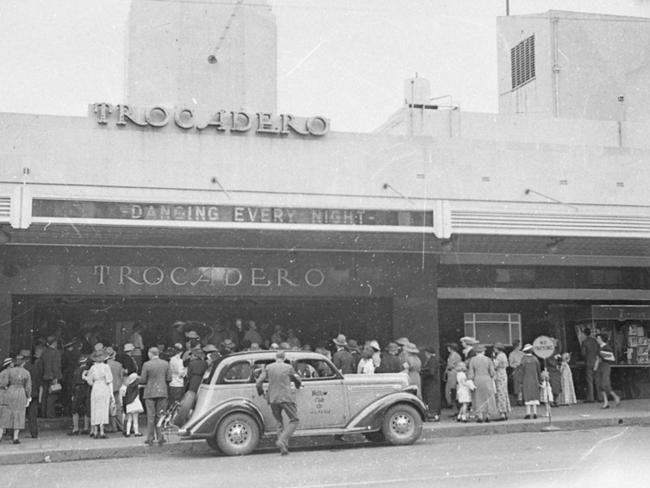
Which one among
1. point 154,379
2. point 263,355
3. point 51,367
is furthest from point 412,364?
point 51,367

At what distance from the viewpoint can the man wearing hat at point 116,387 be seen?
17.0 meters

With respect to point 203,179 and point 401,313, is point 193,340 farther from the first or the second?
point 401,313

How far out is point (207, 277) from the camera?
19.9 m

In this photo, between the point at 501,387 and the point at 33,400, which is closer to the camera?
the point at 33,400

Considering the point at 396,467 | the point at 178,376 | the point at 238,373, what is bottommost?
the point at 396,467

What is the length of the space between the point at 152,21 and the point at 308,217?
42.9 feet

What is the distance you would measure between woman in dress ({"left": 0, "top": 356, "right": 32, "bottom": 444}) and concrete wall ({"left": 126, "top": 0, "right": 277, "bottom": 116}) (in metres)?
12.9

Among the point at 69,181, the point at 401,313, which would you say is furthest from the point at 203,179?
the point at 401,313

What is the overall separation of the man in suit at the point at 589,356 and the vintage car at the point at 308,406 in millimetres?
7665

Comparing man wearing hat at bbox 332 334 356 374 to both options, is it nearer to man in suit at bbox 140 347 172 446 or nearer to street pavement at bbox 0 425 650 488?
street pavement at bbox 0 425 650 488

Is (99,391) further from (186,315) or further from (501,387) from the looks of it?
(501,387)

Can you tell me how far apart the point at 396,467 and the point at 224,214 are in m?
6.69

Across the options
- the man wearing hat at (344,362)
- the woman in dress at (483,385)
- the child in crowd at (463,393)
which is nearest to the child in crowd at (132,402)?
the man wearing hat at (344,362)

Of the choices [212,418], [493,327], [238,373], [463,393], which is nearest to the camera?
[212,418]
